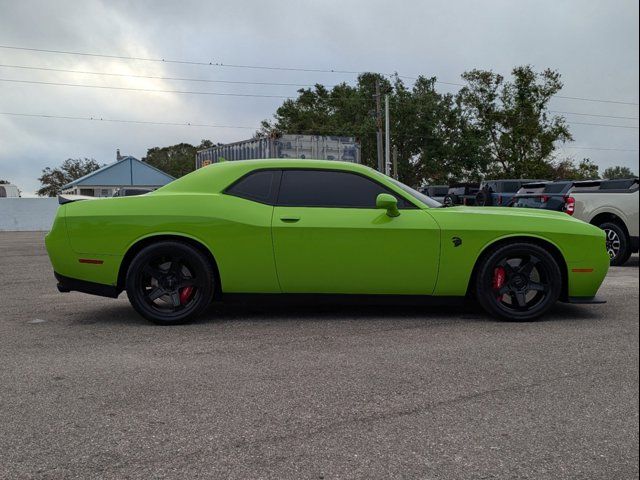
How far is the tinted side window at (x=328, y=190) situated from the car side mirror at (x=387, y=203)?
157mm

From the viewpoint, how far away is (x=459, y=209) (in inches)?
200

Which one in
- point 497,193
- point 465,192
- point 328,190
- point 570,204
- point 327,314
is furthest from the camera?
point 465,192

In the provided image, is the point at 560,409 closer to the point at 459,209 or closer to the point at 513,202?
the point at 459,209

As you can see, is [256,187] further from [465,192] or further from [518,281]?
[465,192]

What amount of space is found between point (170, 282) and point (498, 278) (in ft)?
9.33

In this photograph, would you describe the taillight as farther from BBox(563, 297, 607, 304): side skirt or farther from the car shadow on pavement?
BBox(563, 297, 607, 304): side skirt

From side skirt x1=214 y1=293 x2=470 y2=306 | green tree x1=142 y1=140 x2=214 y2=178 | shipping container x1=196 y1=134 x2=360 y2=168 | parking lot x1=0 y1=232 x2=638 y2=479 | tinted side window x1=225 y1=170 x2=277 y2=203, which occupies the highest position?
green tree x1=142 y1=140 x2=214 y2=178

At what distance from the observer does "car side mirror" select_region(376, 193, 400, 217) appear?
15.5ft

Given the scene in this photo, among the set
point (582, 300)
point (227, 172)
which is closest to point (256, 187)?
point (227, 172)

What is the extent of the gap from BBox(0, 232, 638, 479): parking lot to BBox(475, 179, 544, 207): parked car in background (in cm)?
1403

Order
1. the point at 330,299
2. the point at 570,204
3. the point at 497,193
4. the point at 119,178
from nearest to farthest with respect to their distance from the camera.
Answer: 1. the point at 330,299
2. the point at 570,204
3. the point at 497,193
4. the point at 119,178

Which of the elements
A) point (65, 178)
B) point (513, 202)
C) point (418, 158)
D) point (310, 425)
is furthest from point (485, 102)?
point (65, 178)

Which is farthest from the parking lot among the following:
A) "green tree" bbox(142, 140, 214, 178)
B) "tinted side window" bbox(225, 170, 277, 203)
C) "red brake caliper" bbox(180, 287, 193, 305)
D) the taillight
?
"green tree" bbox(142, 140, 214, 178)

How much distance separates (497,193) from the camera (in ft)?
66.9
